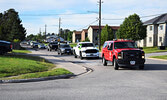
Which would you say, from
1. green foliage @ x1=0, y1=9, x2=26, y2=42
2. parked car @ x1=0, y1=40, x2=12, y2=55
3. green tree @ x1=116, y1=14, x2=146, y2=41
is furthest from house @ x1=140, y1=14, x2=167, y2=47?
parked car @ x1=0, y1=40, x2=12, y2=55

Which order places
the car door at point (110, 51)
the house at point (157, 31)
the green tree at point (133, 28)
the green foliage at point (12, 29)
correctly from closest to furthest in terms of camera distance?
the car door at point (110, 51) → the green tree at point (133, 28) → the house at point (157, 31) → the green foliage at point (12, 29)

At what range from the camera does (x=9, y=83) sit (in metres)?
10.5

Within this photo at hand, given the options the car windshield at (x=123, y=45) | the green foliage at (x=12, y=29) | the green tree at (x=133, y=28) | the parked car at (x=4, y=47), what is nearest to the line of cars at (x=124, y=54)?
the car windshield at (x=123, y=45)

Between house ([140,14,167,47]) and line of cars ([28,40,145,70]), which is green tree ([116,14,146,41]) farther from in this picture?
line of cars ([28,40,145,70])

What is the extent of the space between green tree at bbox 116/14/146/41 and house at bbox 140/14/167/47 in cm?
465

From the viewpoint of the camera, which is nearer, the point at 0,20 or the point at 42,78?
the point at 42,78

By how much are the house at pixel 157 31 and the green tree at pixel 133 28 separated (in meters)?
4.65

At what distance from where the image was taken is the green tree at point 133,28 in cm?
5178

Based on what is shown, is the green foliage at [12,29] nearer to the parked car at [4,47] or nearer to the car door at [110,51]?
the parked car at [4,47]

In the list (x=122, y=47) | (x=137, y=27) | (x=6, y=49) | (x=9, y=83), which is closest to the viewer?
(x=9, y=83)

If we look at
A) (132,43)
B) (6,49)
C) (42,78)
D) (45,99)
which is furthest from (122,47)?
(6,49)

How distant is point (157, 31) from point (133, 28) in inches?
320

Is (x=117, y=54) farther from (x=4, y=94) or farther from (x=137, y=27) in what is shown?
(x=137, y=27)

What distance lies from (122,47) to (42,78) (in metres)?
7.05
